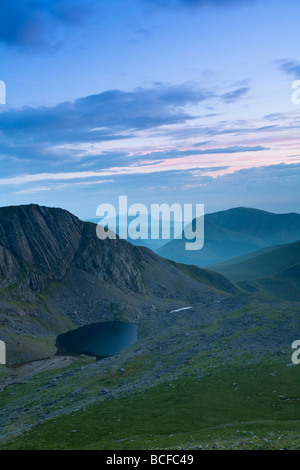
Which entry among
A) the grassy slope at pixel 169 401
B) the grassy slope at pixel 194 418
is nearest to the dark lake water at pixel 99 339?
the grassy slope at pixel 169 401

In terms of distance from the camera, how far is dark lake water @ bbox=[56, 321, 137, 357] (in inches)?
5245

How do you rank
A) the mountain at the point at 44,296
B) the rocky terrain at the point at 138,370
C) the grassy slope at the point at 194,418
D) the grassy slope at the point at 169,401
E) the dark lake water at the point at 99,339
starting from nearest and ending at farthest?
1. the grassy slope at the point at 194,418
2. the grassy slope at the point at 169,401
3. the rocky terrain at the point at 138,370
4. the dark lake water at the point at 99,339
5. the mountain at the point at 44,296

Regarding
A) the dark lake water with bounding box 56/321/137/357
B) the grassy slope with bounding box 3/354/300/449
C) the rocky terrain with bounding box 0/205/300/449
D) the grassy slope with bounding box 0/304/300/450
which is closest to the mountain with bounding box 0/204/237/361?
the rocky terrain with bounding box 0/205/300/449

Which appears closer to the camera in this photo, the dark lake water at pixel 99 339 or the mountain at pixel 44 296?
the dark lake water at pixel 99 339

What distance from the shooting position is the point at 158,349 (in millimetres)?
122312

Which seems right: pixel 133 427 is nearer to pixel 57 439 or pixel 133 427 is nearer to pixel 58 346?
pixel 57 439

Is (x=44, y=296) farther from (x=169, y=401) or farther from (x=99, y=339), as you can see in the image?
(x=169, y=401)

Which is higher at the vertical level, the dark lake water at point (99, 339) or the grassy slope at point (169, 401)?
the grassy slope at point (169, 401)

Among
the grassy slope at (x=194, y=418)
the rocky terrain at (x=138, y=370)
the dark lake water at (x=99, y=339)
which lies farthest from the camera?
the dark lake water at (x=99, y=339)

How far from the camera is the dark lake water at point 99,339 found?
133212 mm

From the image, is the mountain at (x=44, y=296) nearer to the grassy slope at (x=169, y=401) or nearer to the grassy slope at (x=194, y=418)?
the grassy slope at (x=169, y=401)
